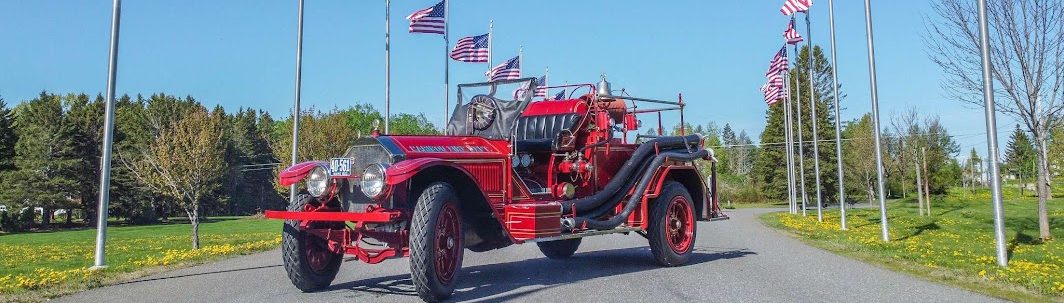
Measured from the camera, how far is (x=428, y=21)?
24.3 metres

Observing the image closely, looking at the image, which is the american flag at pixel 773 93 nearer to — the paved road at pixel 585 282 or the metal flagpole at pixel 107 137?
the paved road at pixel 585 282

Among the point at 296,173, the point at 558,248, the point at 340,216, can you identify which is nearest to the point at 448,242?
the point at 340,216

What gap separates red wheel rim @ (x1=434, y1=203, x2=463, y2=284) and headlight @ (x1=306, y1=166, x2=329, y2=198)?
1.36 metres

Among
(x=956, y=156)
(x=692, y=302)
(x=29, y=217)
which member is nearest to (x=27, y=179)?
(x=29, y=217)


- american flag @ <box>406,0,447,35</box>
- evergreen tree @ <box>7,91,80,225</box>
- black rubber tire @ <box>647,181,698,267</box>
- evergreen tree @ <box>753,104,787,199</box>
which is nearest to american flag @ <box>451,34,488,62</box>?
american flag @ <box>406,0,447,35</box>

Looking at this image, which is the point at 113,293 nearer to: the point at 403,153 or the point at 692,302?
the point at 403,153

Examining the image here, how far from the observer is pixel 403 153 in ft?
28.2

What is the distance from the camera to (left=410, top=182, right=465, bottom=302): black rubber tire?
301 inches

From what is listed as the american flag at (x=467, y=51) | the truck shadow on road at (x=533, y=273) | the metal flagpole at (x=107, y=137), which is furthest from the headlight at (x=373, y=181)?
the american flag at (x=467, y=51)

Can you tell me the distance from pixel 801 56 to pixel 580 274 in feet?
203

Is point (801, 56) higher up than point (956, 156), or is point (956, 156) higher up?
point (801, 56)

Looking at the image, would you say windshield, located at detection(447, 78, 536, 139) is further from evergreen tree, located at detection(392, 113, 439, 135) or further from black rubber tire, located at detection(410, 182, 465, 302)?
evergreen tree, located at detection(392, 113, 439, 135)

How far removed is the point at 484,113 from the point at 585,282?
3.24 metres

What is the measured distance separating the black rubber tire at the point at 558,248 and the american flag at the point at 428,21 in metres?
12.5
